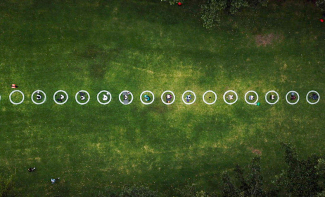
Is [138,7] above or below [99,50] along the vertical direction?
above

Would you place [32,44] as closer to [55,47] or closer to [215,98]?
[55,47]

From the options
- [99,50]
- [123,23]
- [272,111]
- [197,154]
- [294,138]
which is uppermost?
[123,23]

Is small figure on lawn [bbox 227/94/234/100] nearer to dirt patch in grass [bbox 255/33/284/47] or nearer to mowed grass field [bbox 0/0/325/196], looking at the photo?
mowed grass field [bbox 0/0/325/196]

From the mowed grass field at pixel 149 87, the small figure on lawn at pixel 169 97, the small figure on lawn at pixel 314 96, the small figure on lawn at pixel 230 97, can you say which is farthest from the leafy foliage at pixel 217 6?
the small figure on lawn at pixel 314 96

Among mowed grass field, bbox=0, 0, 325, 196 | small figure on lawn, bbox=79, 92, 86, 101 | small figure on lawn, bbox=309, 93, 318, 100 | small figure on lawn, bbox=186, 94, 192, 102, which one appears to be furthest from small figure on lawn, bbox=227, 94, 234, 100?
small figure on lawn, bbox=79, 92, 86, 101

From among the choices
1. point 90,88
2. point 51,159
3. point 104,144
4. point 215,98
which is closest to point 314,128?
point 215,98

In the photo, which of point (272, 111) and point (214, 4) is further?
point (272, 111)

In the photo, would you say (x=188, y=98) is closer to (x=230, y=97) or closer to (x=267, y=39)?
(x=230, y=97)
